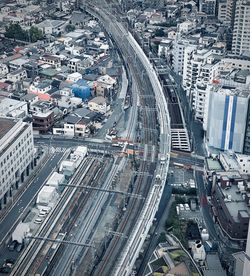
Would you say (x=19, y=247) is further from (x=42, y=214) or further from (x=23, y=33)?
(x=23, y=33)

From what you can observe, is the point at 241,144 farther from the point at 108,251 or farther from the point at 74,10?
the point at 74,10

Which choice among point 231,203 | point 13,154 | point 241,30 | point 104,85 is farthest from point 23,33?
point 231,203

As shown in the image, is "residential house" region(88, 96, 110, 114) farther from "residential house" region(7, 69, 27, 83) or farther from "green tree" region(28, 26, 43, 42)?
"green tree" region(28, 26, 43, 42)

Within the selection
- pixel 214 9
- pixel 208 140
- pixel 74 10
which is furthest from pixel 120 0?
pixel 208 140

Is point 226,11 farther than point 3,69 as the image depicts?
Yes

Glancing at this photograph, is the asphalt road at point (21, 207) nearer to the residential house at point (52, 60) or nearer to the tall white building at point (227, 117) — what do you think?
the tall white building at point (227, 117)

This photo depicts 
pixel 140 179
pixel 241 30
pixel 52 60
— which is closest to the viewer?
pixel 140 179

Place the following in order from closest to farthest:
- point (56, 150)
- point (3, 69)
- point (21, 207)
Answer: point (21, 207) < point (56, 150) < point (3, 69)

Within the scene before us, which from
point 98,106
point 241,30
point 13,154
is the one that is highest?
point 241,30
